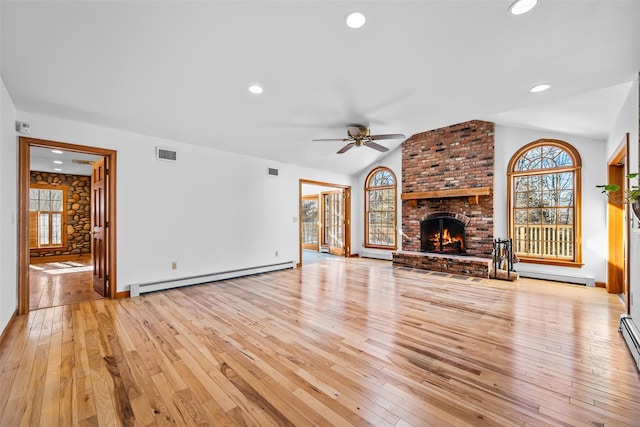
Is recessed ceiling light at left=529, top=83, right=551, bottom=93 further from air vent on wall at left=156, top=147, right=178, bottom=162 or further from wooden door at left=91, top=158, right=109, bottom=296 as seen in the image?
wooden door at left=91, top=158, right=109, bottom=296

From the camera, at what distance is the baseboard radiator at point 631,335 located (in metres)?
2.33

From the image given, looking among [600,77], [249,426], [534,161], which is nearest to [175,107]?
[249,426]

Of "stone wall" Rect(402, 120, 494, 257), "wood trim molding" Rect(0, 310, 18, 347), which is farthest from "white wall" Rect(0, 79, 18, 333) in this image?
"stone wall" Rect(402, 120, 494, 257)

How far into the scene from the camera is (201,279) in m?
4.91

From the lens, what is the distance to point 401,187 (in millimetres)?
7352

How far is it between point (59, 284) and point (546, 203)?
8951 mm

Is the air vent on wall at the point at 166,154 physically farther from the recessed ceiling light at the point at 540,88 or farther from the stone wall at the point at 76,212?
the stone wall at the point at 76,212

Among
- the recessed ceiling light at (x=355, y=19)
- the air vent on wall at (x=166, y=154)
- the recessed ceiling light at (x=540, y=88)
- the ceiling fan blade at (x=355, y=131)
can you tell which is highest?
the recessed ceiling light at (x=355, y=19)

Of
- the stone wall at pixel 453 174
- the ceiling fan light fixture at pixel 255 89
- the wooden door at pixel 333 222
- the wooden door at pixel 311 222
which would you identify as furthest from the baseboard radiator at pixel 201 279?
the wooden door at pixel 311 222

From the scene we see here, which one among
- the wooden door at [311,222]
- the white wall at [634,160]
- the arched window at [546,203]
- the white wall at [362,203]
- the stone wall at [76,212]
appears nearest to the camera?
the white wall at [634,160]

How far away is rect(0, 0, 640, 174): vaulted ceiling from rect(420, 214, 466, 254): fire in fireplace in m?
2.84

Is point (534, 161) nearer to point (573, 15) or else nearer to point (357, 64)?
point (573, 15)

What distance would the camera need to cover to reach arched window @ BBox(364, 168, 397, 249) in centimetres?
772

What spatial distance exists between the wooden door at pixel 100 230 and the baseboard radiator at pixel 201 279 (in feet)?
1.39
